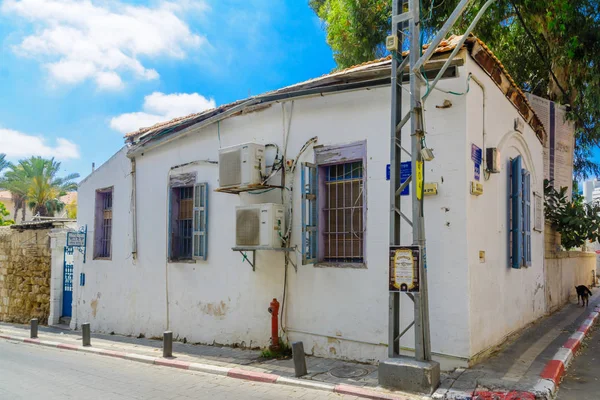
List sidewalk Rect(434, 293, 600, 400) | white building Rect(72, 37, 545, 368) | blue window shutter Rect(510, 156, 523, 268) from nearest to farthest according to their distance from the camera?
1. sidewalk Rect(434, 293, 600, 400)
2. white building Rect(72, 37, 545, 368)
3. blue window shutter Rect(510, 156, 523, 268)

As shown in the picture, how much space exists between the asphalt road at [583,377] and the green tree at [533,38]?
28.6 ft

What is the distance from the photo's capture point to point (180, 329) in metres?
10.4

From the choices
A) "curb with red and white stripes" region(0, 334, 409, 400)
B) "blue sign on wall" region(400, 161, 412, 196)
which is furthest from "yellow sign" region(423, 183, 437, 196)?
"curb with red and white stripes" region(0, 334, 409, 400)

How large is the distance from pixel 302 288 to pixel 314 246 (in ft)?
2.60

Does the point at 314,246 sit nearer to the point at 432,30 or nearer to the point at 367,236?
the point at 367,236

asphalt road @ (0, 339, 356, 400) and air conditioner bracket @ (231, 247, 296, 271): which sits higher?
air conditioner bracket @ (231, 247, 296, 271)

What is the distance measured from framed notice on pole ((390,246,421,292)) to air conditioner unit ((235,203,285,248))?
2.68m

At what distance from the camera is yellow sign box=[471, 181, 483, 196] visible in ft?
23.4

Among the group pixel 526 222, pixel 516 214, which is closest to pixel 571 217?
pixel 526 222

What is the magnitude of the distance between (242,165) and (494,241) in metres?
4.52

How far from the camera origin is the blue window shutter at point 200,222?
9.91 meters

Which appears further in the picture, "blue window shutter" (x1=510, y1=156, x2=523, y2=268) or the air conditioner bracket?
"blue window shutter" (x1=510, y1=156, x2=523, y2=268)

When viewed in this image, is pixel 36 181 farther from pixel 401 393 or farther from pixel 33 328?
pixel 401 393

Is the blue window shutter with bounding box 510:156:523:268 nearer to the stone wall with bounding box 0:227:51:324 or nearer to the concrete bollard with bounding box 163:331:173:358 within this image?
the concrete bollard with bounding box 163:331:173:358
